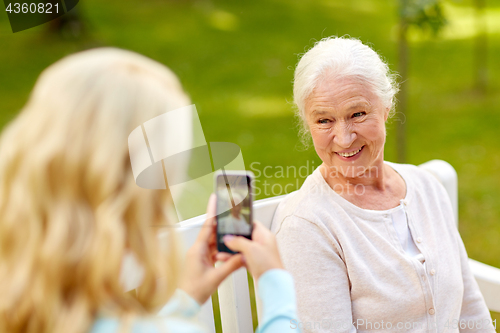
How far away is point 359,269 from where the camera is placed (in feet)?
5.57

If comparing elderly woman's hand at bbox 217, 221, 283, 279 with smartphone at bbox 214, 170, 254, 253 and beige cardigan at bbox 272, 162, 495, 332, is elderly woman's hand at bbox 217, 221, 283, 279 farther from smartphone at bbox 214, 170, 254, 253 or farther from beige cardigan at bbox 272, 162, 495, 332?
beige cardigan at bbox 272, 162, 495, 332

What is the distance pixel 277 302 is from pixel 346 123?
88 centimetres

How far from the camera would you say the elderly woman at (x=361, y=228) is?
1.69m

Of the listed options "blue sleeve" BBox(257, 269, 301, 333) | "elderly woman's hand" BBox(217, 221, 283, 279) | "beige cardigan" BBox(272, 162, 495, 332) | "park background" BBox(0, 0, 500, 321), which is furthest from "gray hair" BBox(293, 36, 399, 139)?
"park background" BBox(0, 0, 500, 321)

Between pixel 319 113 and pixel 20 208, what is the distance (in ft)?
3.81

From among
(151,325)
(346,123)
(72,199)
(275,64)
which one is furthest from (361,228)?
(275,64)

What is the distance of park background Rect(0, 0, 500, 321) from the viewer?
4.82 meters

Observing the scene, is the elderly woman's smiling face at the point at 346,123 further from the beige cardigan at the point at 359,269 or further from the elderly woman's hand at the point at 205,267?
the elderly woman's hand at the point at 205,267

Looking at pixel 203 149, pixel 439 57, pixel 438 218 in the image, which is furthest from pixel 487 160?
pixel 203 149

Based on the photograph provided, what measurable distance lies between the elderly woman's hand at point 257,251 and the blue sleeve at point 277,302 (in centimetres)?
2

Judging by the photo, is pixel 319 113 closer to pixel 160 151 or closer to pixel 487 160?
pixel 160 151

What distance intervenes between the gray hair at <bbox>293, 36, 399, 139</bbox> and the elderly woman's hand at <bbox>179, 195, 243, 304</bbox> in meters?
0.71

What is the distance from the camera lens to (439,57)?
731 centimetres

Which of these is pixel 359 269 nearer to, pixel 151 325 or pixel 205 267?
pixel 205 267
